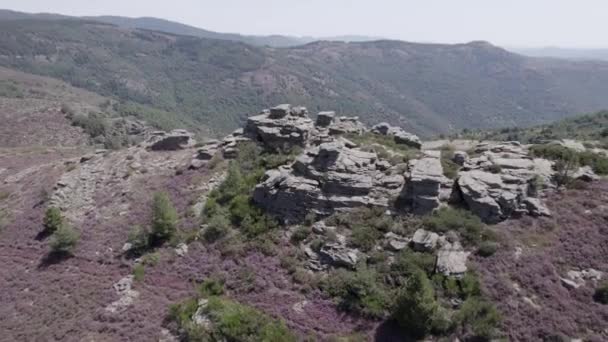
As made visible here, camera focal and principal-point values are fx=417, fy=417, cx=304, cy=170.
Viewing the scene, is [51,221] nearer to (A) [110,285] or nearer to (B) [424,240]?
(A) [110,285]

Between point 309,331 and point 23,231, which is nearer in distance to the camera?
point 309,331

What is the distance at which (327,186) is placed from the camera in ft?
98.9

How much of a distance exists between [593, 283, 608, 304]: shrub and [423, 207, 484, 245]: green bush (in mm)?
6355

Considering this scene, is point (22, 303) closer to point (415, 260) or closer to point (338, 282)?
point (338, 282)

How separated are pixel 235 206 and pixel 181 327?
11.0 meters

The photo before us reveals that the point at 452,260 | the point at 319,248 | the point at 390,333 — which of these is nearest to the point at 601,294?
the point at 452,260

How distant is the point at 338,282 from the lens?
79.4ft

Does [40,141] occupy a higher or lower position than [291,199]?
lower

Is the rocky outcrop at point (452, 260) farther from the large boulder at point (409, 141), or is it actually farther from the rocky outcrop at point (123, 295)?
the rocky outcrop at point (123, 295)

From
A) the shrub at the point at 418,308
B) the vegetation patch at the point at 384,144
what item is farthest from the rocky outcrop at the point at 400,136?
the shrub at the point at 418,308

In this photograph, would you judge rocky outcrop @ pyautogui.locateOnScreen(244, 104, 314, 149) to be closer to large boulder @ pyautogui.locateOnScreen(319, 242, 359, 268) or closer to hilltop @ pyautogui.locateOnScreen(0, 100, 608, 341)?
hilltop @ pyautogui.locateOnScreen(0, 100, 608, 341)

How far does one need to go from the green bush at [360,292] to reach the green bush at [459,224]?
550 centimetres

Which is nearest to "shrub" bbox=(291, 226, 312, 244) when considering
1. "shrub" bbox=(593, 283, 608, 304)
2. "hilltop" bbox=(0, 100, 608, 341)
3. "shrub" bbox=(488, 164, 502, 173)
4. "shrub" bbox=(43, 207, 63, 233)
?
"hilltop" bbox=(0, 100, 608, 341)

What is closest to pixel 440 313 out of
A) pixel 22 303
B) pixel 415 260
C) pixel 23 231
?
pixel 415 260
